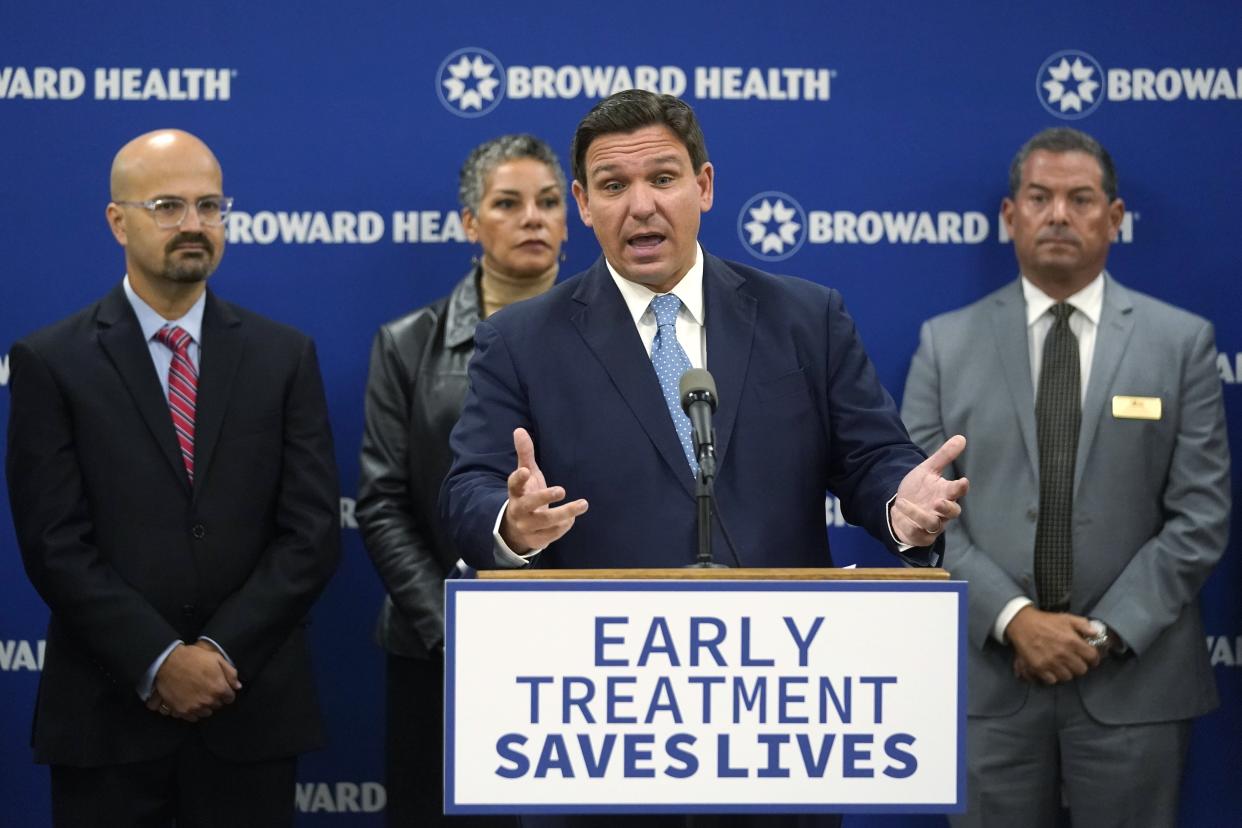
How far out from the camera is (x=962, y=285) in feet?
15.8

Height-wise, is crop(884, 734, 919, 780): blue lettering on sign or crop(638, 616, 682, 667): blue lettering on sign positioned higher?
crop(638, 616, 682, 667): blue lettering on sign

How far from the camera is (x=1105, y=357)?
434 cm

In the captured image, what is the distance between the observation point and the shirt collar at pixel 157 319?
3918 millimetres

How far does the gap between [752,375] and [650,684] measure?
29.9 inches

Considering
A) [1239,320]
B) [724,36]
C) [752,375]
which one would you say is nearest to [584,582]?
[752,375]

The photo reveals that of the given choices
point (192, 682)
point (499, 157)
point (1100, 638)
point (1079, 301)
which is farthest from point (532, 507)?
point (1079, 301)

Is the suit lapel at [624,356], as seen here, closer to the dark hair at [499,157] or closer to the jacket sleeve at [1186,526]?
the dark hair at [499,157]

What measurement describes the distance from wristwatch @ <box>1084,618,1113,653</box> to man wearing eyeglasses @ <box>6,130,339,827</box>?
1.99 metres

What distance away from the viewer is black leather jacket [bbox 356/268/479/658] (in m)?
4.12

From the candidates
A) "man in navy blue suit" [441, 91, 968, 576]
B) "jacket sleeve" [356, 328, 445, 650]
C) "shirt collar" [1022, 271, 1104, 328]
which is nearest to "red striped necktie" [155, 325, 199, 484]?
"jacket sleeve" [356, 328, 445, 650]

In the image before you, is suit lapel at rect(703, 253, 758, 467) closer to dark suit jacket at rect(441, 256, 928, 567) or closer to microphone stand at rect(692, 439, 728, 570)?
dark suit jacket at rect(441, 256, 928, 567)

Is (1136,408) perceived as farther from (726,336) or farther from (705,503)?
(705,503)

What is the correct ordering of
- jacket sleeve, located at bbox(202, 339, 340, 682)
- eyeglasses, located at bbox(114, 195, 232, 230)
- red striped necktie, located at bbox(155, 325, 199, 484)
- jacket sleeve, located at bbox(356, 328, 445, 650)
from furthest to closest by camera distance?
jacket sleeve, located at bbox(356, 328, 445, 650) < eyeglasses, located at bbox(114, 195, 232, 230) < red striped necktie, located at bbox(155, 325, 199, 484) < jacket sleeve, located at bbox(202, 339, 340, 682)

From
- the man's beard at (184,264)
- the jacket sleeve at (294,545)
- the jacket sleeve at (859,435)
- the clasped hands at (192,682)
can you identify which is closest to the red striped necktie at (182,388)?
the man's beard at (184,264)
